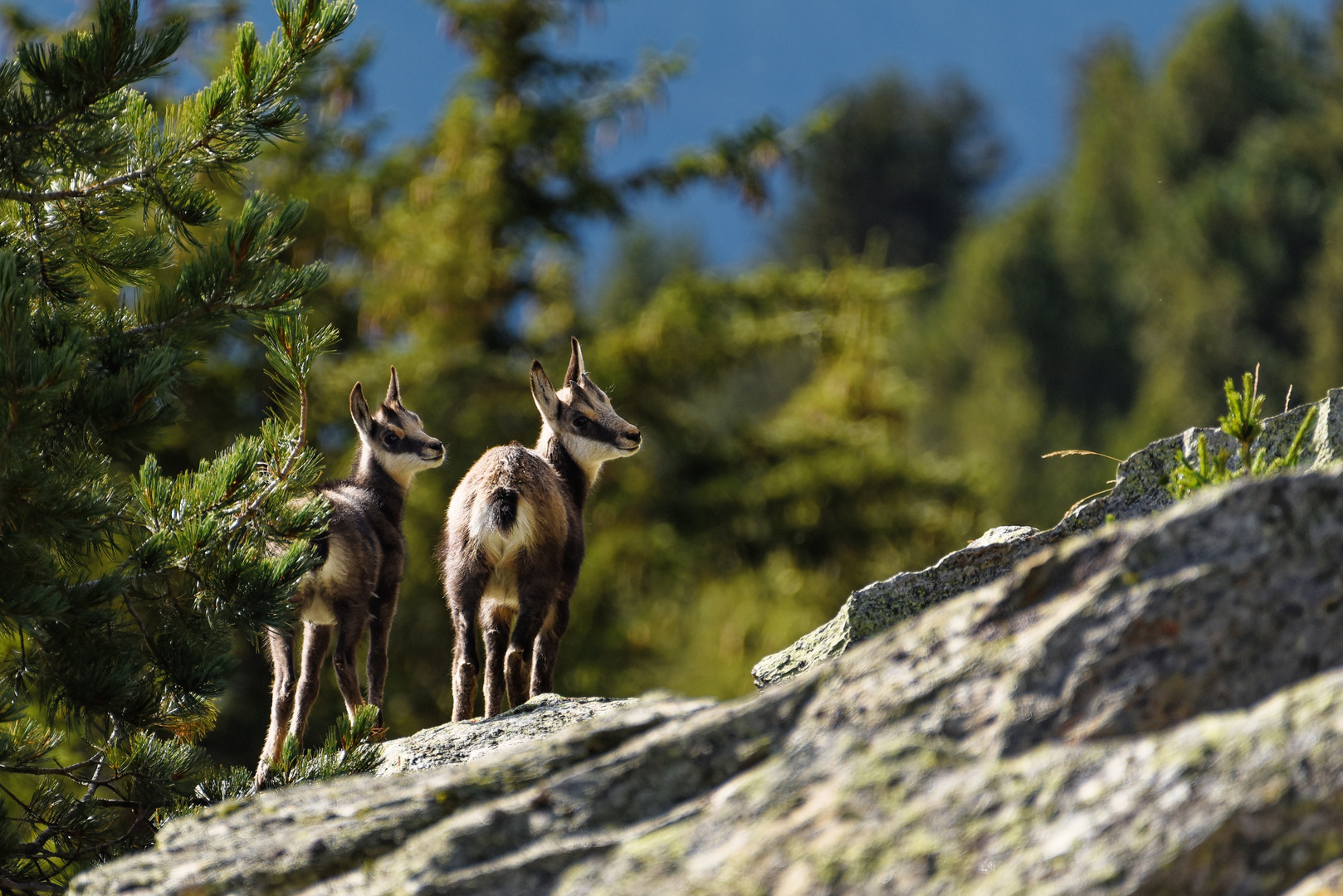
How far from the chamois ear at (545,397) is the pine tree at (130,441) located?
6.09ft

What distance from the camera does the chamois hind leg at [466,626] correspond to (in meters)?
8.38

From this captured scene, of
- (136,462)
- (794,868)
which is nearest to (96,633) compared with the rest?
(136,462)

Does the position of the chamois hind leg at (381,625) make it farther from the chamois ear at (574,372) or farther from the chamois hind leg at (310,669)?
the chamois ear at (574,372)

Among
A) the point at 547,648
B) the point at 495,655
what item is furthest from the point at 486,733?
the point at 547,648

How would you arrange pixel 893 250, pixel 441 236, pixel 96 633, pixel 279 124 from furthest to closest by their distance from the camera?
1. pixel 893 250
2. pixel 441 236
3. pixel 279 124
4. pixel 96 633

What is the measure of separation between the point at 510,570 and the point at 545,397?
51.2 inches

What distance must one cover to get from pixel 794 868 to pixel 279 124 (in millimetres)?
4784

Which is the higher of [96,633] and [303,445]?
[303,445]

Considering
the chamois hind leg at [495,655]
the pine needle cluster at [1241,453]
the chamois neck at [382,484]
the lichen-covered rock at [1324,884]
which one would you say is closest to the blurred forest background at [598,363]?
the chamois neck at [382,484]

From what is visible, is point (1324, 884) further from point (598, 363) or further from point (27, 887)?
point (598, 363)

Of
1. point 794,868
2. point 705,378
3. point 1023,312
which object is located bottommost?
point 794,868

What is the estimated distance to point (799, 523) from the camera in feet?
96.1

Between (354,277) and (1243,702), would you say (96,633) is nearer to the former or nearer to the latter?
(1243,702)

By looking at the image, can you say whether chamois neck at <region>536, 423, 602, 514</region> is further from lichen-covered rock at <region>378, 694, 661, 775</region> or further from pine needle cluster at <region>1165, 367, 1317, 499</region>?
pine needle cluster at <region>1165, 367, 1317, 499</region>
